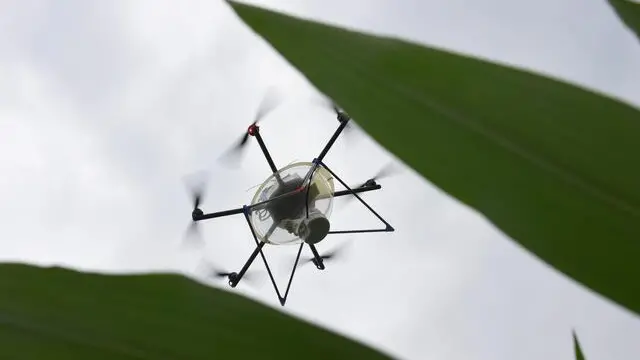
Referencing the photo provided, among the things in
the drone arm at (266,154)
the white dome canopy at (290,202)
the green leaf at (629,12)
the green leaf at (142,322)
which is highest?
the green leaf at (629,12)

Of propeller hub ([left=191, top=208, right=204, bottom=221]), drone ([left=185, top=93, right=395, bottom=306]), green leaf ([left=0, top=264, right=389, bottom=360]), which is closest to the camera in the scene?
green leaf ([left=0, top=264, right=389, bottom=360])

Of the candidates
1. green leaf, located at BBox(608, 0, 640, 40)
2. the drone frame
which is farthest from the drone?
green leaf, located at BBox(608, 0, 640, 40)

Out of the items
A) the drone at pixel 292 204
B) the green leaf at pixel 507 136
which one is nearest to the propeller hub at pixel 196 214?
the drone at pixel 292 204

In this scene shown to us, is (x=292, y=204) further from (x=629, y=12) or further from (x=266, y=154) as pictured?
(x=629, y=12)

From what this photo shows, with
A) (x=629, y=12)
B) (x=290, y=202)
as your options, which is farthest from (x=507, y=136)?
(x=290, y=202)

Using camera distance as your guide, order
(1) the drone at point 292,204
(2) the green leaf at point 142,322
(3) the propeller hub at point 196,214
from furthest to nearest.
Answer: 1. (3) the propeller hub at point 196,214
2. (1) the drone at point 292,204
3. (2) the green leaf at point 142,322

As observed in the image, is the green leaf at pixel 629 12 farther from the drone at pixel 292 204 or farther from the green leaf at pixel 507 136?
the drone at pixel 292 204

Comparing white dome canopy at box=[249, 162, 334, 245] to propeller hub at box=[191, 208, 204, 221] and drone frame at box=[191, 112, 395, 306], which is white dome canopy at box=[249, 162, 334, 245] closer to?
drone frame at box=[191, 112, 395, 306]
